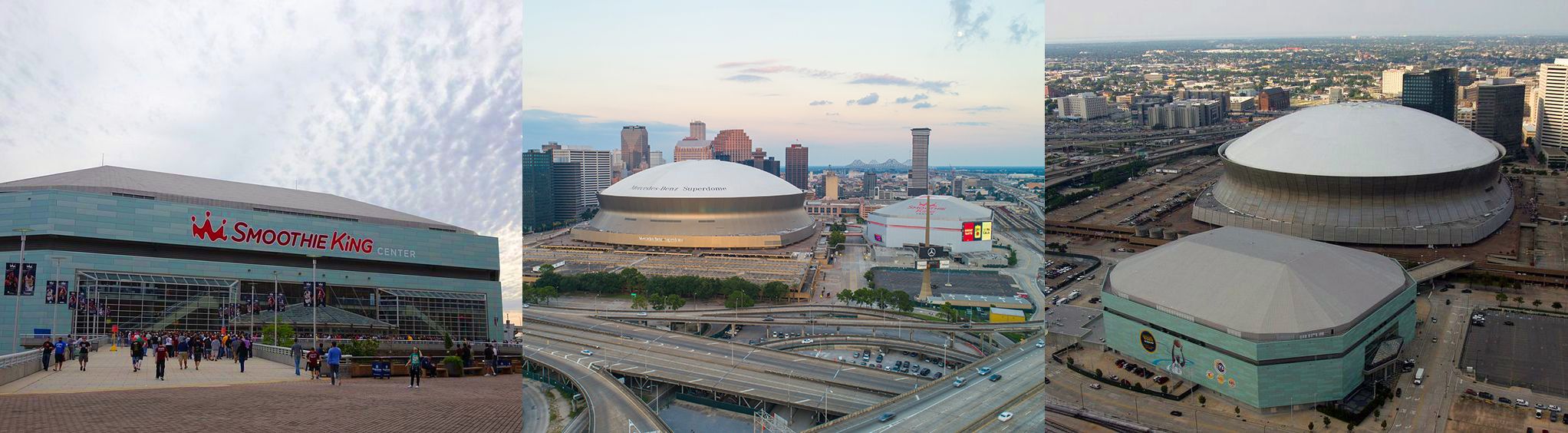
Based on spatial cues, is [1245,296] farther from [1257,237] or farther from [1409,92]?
[1409,92]

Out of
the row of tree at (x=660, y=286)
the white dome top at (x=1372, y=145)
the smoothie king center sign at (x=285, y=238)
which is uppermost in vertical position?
the white dome top at (x=1372, y=145)

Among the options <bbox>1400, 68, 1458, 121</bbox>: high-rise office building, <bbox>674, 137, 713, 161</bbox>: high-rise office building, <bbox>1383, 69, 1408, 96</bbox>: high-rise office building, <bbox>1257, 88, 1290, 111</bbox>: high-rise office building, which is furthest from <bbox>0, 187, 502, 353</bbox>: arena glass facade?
<bbox>1400, 68, 1458, 121</bbox>: high-rise office building

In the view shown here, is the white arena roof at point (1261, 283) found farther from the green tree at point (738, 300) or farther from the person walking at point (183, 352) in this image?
the person walking at point (183, 352)

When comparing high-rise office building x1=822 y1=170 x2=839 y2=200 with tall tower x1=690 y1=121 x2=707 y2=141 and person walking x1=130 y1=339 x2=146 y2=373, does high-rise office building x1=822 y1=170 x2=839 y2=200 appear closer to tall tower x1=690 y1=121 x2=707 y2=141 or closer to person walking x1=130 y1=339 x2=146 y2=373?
tall tower x1=690 y1=121 x2=707 y2=141

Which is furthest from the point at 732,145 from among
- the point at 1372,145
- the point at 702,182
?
the point at 1372,145

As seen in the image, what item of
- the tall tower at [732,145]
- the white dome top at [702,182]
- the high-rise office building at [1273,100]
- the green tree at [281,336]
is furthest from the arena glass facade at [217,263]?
the high-rise office building at [1273,100]

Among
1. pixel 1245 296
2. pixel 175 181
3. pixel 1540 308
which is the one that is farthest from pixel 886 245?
pixel 175 181

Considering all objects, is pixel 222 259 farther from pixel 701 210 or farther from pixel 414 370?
pixel 414 370
